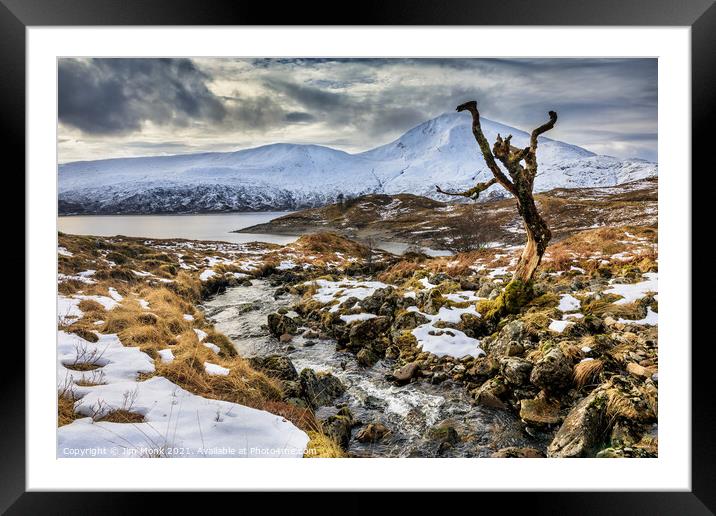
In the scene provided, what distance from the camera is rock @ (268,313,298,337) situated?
298cm

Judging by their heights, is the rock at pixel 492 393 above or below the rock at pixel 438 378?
below

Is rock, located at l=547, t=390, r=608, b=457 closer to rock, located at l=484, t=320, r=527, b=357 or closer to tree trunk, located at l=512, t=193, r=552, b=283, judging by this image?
rock, located at l=484, t=320, r=527, b=357

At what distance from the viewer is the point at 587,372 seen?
258cm

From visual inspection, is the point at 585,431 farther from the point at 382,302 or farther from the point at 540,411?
the point at 382,302

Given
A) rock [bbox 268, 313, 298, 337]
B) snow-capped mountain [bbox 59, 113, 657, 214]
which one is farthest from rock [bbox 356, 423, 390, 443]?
snow-capped mountain [bbox 59, 113, 657, 214]

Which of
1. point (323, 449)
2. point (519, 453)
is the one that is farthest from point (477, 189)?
point (323, 449)

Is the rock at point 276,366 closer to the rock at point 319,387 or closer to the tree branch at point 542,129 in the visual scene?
the rock at point 319,387

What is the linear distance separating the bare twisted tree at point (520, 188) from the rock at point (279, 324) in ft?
5.69

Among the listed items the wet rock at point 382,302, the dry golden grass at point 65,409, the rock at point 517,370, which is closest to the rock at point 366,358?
the wet rock at point 382,302

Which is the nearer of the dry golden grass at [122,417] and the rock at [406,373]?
the dry golden grass at [122,417]

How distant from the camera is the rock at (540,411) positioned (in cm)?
252
